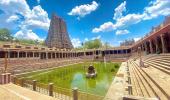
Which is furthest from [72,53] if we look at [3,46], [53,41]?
[3,46]

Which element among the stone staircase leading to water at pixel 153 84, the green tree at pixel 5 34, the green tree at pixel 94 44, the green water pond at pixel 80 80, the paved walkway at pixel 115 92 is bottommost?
the green water pond at pixel 80 80

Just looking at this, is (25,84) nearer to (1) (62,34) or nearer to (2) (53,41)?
(2) (53,41)

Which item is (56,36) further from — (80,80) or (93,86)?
(93,86)

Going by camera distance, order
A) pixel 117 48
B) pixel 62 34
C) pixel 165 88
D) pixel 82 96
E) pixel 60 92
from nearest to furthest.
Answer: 1. pixel 165 88
2. pixel 82 96
3. pixel 60 92
4. pixel 117 48
5. pixel 62 34

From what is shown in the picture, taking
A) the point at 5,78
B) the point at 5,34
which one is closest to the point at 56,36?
the point at 5,34

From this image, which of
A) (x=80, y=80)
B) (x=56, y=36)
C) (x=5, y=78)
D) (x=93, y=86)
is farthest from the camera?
(x=56, y=36)

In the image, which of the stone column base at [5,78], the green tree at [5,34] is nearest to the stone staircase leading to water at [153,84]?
the stone column base at [5,78]

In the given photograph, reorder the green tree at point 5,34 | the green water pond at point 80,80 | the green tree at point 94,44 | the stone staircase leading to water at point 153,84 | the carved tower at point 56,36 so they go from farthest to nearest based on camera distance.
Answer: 1. the green tree at point 94,44
2. the carved tower at point 56,36
3. the green tree at point 5,34
4. the green water pond at point 80,80
5. the stone staircase leading to water at point 153,84

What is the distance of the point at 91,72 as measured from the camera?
20469mm

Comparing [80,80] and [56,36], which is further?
[56,36]

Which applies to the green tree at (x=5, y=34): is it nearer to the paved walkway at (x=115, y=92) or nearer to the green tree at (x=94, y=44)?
the green tree at (x=94, y=44)

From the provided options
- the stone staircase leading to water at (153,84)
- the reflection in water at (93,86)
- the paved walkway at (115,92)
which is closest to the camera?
the stone staircase leading to water at (153,84)

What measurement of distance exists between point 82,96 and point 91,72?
1115 cm

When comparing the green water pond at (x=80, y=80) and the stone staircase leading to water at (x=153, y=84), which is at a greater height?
the stone staircase leading to water at (x=153, y=84)
